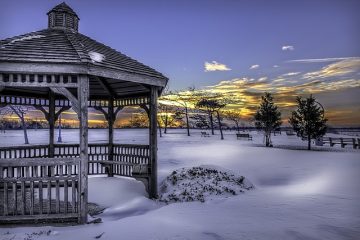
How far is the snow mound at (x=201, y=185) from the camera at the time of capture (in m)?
9.54

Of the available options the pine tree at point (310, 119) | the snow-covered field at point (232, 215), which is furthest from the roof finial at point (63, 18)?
the pine tree at point (310, 119)

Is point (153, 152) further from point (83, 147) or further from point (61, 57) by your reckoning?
point (61, 57)

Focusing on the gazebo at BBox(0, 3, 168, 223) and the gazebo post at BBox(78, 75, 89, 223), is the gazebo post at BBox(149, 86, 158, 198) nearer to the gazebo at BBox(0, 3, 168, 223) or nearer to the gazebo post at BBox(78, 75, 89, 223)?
the gazebo at BBox(0, 3, 168, 223)

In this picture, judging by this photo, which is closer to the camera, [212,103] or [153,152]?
[153,152]

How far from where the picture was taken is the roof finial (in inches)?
397

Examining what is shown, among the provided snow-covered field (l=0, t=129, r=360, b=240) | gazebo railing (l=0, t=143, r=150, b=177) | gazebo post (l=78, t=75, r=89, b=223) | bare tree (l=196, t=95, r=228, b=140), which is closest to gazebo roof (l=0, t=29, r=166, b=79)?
gazebo post (l=78, t=75, r=89, b=223)

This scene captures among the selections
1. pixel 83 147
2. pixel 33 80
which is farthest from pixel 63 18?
pixel 83 147

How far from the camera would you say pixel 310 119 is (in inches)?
1217

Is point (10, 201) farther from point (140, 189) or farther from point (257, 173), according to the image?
point (257, 173)

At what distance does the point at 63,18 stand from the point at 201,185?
763 centimetres

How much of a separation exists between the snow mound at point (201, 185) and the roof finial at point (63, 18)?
674cm

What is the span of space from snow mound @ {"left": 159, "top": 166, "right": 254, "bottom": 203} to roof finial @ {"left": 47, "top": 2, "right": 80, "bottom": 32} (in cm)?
674

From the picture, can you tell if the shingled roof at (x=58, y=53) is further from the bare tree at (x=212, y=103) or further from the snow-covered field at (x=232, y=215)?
the bare tree at (x=212, y=103)

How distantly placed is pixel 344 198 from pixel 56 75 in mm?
8825
